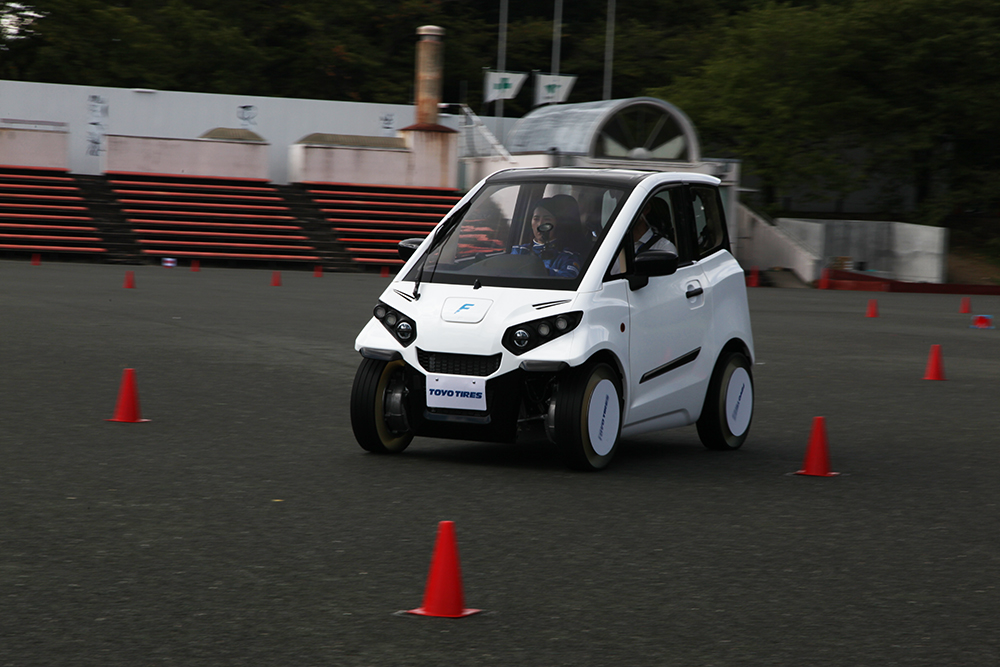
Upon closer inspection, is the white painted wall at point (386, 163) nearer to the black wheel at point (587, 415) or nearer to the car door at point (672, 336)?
the car door at point (672, 336)

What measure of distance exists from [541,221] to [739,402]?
6.77ft

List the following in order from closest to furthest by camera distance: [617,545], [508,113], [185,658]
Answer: [185,658], [617,545], [508,113]

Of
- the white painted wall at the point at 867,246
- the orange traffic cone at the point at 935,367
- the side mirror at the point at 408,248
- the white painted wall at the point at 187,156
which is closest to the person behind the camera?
the side mirror at the point at 408,248

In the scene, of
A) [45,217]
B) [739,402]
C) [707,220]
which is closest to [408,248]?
[707,220]

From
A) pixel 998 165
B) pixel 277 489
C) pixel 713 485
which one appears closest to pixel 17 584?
pixel 277 489

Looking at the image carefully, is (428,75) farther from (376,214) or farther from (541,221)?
(541,221)

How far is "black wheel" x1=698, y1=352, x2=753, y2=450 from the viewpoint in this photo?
938 cm

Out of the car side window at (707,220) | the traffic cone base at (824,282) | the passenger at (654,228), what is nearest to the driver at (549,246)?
the passenger at (654,228)

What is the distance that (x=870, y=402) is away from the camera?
1224cm

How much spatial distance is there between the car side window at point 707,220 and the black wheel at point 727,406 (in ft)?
2.56

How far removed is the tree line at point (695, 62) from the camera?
44.7 metres

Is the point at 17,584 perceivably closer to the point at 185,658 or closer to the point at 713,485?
the point at 185,658

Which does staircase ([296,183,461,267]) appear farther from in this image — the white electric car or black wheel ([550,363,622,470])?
black wheel ([550,363,622,470])

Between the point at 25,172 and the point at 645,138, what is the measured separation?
18.3m
